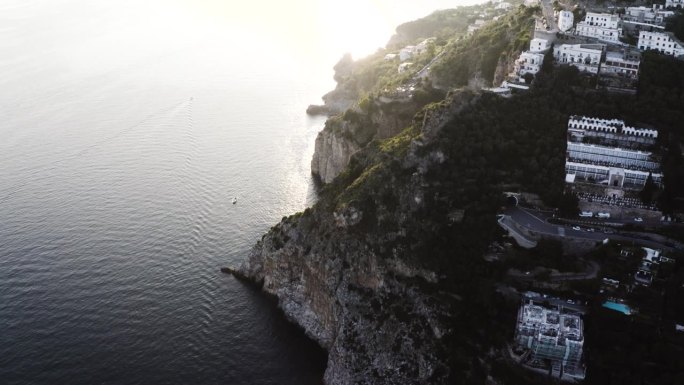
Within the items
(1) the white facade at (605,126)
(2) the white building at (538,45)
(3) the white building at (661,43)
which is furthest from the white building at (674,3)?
(1) the white facade at (605,126)

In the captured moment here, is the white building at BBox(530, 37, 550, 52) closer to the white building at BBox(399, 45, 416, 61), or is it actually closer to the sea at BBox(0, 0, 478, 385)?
the sea at BBox(0, 0, 478, 385)

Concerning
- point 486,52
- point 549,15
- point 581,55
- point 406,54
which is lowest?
point 406,54

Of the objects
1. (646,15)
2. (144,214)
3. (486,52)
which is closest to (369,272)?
(144,214)

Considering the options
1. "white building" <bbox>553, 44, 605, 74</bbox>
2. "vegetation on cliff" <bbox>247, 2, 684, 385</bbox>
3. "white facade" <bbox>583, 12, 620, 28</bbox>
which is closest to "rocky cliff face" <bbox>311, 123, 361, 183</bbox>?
"vegetation on cliff" <bbox>247, 2, 684, 385</bbox>

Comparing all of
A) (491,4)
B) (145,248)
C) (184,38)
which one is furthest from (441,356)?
(184,38)

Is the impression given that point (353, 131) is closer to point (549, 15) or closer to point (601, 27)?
point (549, 15)

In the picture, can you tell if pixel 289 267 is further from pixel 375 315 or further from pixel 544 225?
pixel 544 225
